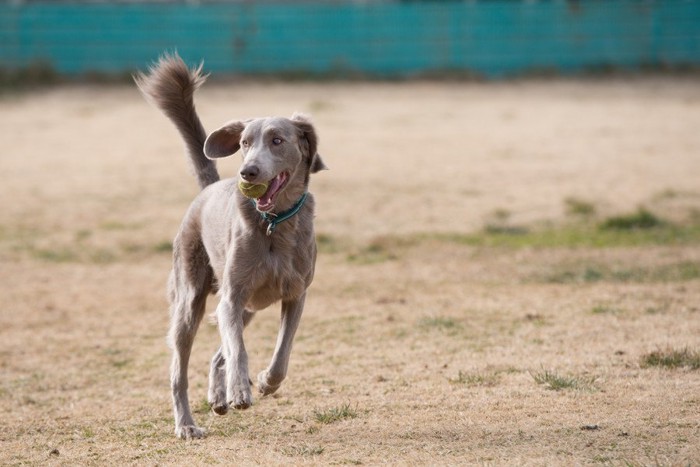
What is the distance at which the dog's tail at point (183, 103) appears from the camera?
6586 millimetres

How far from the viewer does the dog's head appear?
5379 millimetres

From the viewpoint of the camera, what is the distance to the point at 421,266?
404 inches

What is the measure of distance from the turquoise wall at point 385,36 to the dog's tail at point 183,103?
2129 centimetres

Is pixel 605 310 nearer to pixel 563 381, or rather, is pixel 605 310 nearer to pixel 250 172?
pixel 563 381

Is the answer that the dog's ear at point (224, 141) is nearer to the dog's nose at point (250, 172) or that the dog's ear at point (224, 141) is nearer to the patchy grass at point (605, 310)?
the dog's nose at point (250, 172)

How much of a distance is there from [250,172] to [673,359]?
9.21 ft

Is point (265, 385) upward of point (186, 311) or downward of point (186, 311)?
downward

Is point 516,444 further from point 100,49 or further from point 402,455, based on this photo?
point 100,49

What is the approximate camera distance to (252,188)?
533cm

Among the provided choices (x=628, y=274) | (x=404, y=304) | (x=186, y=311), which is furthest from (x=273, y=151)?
(x=628, y=274)

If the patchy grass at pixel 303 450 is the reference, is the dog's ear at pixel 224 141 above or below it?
above

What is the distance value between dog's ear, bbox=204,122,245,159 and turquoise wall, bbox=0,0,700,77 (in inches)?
870

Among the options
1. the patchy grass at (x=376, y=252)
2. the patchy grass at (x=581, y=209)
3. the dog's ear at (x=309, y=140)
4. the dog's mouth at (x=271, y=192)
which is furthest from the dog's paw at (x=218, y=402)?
the patchy grass at (x=581, y=209)

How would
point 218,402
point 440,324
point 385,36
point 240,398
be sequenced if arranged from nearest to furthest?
point 240,398 → point 218,402 → point 440,324 → point 385,36
